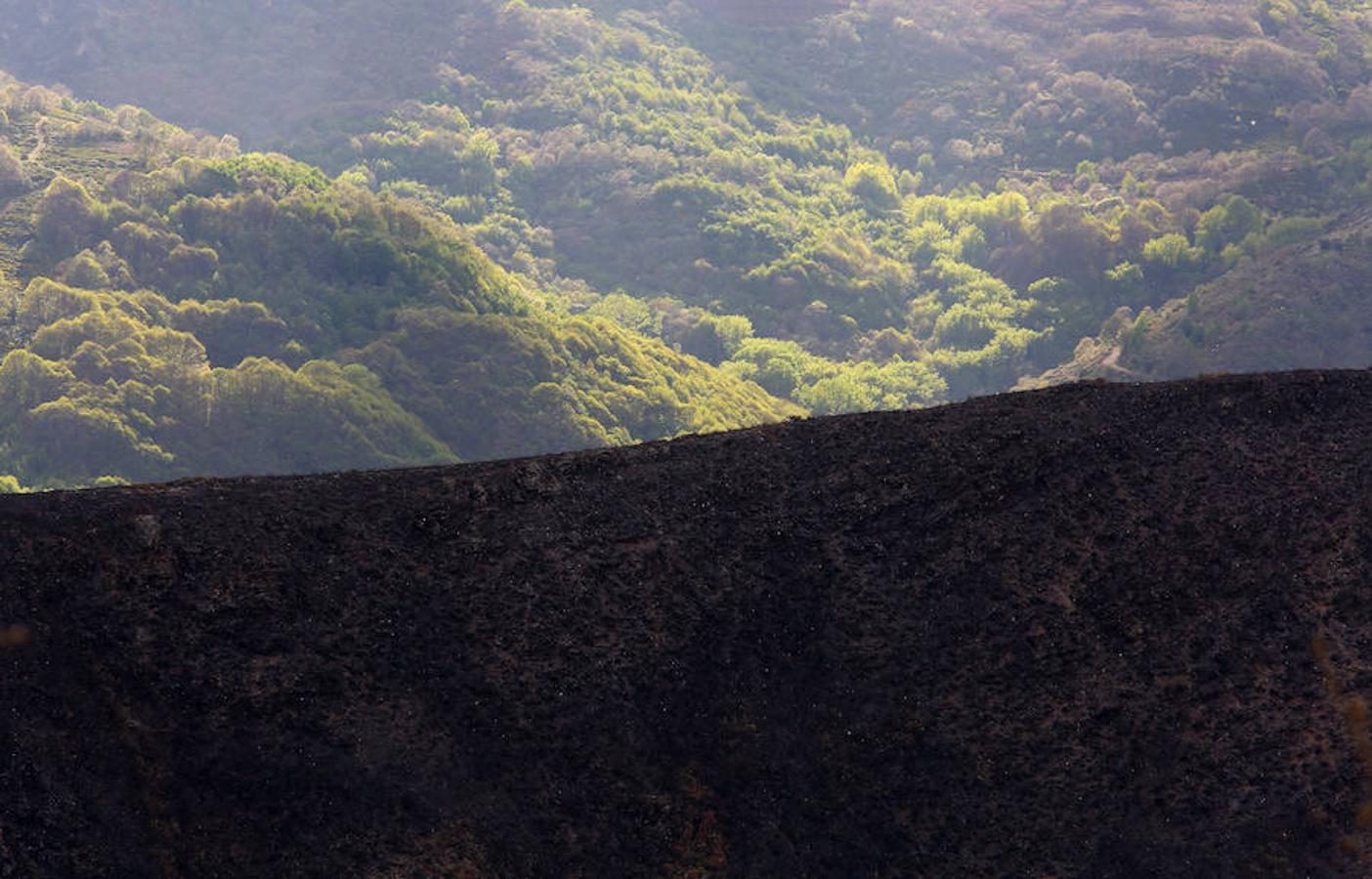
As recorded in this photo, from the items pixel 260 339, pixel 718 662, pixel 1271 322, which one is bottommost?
pixel 260 339

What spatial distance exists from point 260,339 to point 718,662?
122573 mm

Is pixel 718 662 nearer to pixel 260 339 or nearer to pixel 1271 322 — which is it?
pixel 260 339

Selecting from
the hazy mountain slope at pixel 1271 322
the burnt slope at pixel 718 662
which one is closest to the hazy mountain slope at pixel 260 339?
the hazy mountain slope at pixel 1271 322

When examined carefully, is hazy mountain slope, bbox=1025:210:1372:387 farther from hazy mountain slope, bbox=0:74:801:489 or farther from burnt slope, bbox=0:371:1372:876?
burnt slope, bbox=0:371:1372:876

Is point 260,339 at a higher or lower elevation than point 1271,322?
lower

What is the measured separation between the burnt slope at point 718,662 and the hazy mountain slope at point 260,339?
96.4 meters

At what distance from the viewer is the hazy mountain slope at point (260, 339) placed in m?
114

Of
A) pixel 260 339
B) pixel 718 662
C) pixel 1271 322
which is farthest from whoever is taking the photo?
pixel 1271 322

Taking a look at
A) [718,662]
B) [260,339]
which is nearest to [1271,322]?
[260,339]

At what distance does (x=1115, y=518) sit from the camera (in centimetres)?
1714

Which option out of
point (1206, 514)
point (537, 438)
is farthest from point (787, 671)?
point (537, 438)

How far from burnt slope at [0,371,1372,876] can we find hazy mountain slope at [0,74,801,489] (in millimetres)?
96392

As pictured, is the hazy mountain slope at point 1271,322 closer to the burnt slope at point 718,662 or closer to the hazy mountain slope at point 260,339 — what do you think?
the hazy mountain slope at point 260,339

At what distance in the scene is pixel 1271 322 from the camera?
14038 cm
